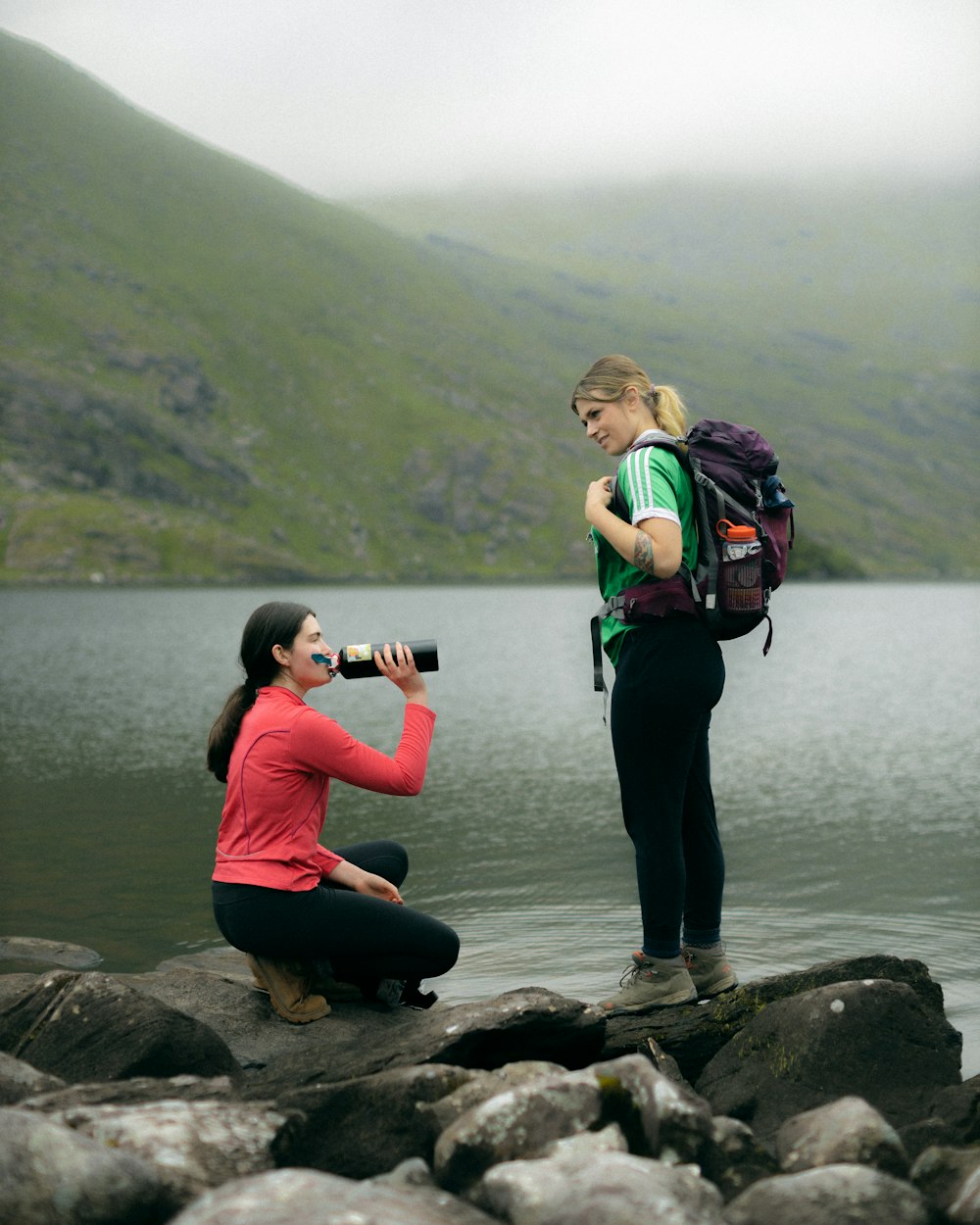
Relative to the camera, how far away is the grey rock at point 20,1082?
18.9 ft

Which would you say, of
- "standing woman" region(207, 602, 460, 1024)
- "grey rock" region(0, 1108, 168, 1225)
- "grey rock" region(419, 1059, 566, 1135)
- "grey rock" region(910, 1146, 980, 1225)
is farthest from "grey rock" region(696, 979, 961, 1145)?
"grey rock" region(0, 1108, 168, 1225)

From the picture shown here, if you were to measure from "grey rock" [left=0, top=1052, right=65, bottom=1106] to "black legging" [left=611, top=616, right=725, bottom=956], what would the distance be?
3.35 metres

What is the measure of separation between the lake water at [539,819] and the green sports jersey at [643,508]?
3769 mm

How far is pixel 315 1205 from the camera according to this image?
13.8ft

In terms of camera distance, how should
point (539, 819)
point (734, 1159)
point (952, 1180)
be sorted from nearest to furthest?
point (952, 1180)
point (734, 1159)
point (539, 819)

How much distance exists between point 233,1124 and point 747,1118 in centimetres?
283

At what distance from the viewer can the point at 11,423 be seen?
199m

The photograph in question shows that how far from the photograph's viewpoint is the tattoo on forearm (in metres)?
6.38

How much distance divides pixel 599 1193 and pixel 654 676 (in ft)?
9.71

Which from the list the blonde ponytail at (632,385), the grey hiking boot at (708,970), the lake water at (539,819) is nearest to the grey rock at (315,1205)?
the grey hiking boot at (708,970)

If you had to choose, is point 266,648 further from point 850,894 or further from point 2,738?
point 2,738

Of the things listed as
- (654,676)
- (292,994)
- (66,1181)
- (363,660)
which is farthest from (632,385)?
(66,1181)

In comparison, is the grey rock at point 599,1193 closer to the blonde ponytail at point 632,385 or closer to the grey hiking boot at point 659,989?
the grey hiking boot at point 659,989

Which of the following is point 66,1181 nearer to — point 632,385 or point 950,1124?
point 950,1124
